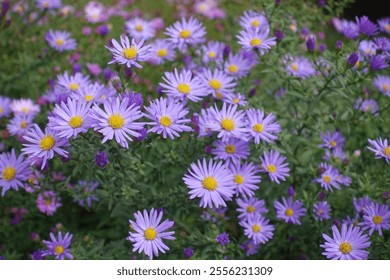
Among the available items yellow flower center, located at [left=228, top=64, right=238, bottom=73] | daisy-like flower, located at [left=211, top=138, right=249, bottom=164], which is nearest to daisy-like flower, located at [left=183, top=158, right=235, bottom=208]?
daisy-like flower, located at [left=211, top=138, right=249, bottom=164]

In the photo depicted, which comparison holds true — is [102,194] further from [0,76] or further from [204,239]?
[0,76]

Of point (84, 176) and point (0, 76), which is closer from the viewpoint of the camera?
point (84, 176)

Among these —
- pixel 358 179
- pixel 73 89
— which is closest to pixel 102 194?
pixel 73 89

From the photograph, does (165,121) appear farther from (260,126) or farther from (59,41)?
(59,41)

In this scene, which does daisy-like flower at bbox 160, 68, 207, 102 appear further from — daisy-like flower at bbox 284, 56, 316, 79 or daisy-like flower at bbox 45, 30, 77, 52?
daisy-like flower at bbox 45, 30, 77, 52

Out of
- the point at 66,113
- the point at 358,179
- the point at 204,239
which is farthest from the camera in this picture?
the point at 358,179

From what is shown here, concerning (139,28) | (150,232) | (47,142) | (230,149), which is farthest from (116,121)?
(139,28)
